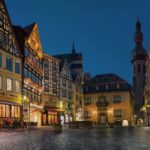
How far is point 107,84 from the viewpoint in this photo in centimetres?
10838

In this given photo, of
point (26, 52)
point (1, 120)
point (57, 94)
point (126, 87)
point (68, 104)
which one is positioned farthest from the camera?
point (126, 87)

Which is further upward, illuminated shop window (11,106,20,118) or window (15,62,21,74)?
window (15,62,21,74)

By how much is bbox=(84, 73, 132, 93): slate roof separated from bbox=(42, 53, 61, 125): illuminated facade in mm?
25917

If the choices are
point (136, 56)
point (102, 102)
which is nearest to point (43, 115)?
point (102, 102)

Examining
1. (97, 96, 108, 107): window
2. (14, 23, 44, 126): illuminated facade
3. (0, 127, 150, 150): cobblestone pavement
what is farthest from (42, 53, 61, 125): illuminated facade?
(0, 127, 150, 150): cobblestone pavement

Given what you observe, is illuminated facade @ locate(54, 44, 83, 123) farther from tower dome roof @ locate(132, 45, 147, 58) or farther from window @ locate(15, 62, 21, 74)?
tower dome roof @ locate(132, 45, 147, 58)

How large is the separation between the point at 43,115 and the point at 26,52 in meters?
18.5

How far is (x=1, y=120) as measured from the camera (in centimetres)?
4978

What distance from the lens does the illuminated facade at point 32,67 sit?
2371 inches

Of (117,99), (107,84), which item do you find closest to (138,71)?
(107,84)

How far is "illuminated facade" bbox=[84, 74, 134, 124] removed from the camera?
10338 centimetres

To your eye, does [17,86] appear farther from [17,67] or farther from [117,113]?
[117,113]

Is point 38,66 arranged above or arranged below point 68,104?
above

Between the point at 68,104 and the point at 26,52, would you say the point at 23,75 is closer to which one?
the point at 26,52
